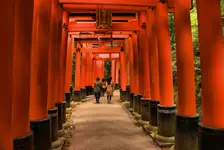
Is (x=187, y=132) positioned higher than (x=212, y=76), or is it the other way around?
(x=212, y=76)

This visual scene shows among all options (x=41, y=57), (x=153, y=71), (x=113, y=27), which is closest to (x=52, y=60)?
(x=41, y=57)

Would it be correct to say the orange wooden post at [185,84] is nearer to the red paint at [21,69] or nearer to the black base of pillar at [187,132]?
the black base of pillar at [187,132]

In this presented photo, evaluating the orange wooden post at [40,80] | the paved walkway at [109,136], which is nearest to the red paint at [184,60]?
the paved walkway at [109,136]

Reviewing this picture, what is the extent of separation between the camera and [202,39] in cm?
397

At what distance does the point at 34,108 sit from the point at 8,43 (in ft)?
8.43

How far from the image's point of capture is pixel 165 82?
6680mm

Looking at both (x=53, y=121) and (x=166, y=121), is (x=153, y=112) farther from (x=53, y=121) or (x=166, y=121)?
(x=53, y=121)

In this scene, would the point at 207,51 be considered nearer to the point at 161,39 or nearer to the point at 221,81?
the point at 221,81

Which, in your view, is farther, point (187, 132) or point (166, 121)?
point (166, 121)

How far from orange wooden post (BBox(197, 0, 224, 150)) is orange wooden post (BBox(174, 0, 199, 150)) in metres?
1.33

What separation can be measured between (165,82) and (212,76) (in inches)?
114

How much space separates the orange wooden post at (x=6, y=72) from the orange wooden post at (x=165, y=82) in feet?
15.7

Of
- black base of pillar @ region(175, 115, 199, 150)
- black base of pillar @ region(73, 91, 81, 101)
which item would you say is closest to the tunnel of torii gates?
black base of pillar @ region(175, 115, 199, 150)

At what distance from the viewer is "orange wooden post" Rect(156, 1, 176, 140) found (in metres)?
6.55
